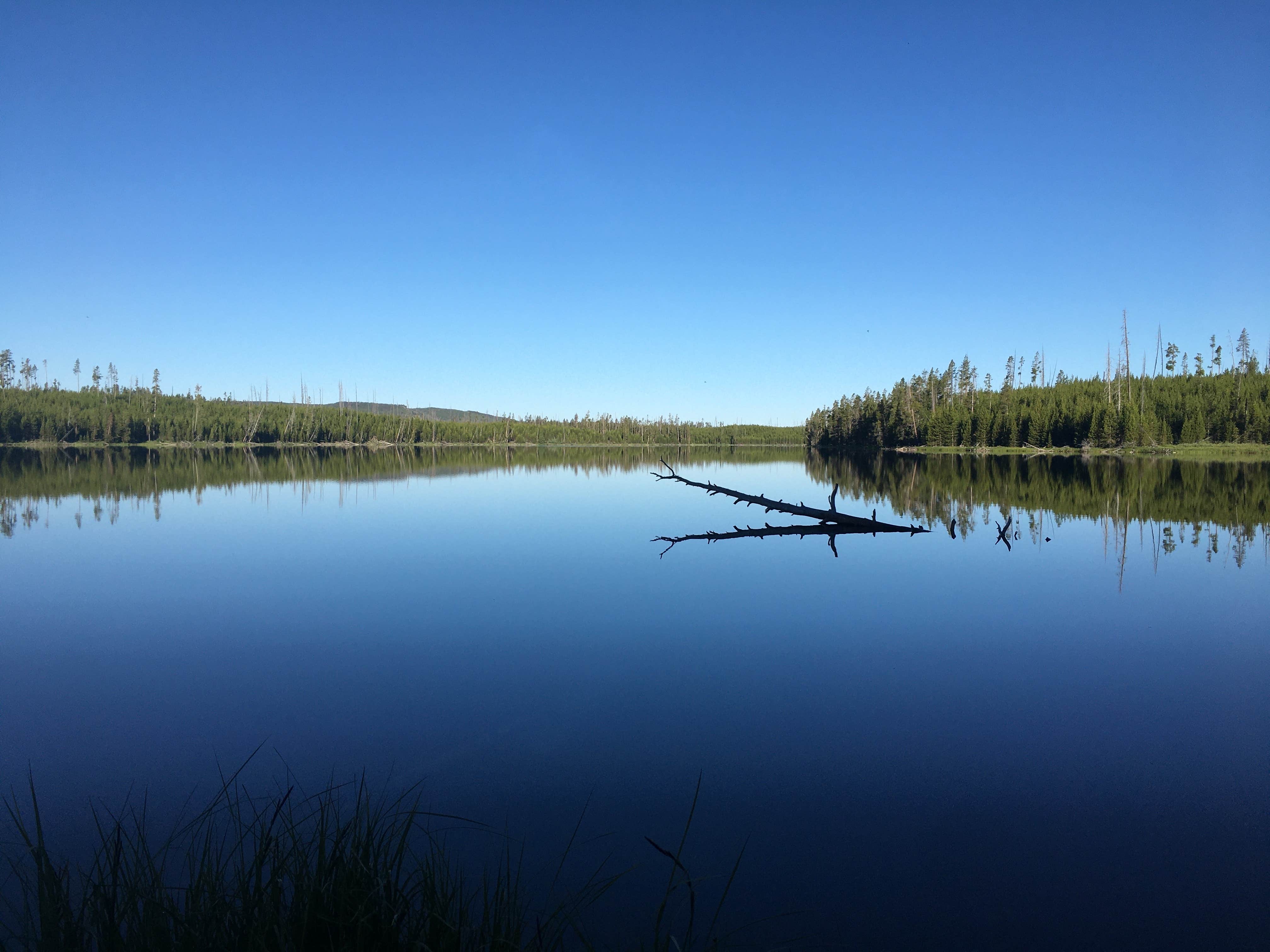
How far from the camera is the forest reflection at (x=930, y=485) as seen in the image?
1542cm

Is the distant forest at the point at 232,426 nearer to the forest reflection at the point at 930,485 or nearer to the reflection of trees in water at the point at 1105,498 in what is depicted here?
the forest reflection at the point at 930,485

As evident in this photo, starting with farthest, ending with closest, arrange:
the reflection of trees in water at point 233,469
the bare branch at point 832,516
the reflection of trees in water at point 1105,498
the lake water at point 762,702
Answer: the reflection of trees in water at point 233,469
the reflection of trees in water at point 1105,498
the bare branch at point 832,516
the lake water at point 762,702

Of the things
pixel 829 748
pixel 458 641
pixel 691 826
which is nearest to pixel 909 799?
pixel 829 748

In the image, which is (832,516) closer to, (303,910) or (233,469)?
(303,910)

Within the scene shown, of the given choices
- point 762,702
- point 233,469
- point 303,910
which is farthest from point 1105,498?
point 233,469

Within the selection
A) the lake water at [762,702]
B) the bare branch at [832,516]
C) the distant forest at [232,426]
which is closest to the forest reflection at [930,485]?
the lake water at [762,702]

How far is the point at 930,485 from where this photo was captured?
26469mm

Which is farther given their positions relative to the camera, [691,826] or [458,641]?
[458,641]

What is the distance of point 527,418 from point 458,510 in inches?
7075

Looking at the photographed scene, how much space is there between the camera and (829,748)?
5.07 metres

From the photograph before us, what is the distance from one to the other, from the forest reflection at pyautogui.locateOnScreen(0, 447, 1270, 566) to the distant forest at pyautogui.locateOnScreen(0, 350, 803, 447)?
36.2 meters

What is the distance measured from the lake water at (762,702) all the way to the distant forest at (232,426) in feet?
331

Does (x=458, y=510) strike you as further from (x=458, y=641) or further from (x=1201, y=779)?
(x=1201, y=779)

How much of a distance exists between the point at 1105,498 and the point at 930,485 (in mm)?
6417
